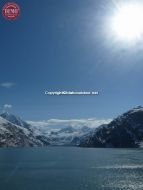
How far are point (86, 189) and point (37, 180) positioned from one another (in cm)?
4034

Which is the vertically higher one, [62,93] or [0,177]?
[62,93]

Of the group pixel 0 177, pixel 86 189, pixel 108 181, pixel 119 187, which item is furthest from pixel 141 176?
pixel 0 177

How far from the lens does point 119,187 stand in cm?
15712

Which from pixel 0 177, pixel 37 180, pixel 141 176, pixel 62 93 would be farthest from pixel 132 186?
pixel 62 93

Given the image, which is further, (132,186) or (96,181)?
(96,181)

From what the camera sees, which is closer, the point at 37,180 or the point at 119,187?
the point at 119,187

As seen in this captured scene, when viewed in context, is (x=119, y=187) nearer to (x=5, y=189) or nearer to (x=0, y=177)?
(x=5, y=189)

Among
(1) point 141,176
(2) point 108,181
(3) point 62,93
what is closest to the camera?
(3) point 62,93

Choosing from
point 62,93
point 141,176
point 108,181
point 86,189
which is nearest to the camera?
point 62,93

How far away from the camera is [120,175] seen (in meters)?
199

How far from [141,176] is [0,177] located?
2832 inches

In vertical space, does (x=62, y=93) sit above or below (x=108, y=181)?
above

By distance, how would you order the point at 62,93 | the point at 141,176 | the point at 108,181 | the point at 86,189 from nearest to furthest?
the point at 62,93, the point at 86,189, the point at 108,181, the point at 141,176

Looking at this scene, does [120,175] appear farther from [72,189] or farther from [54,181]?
[72,189]
